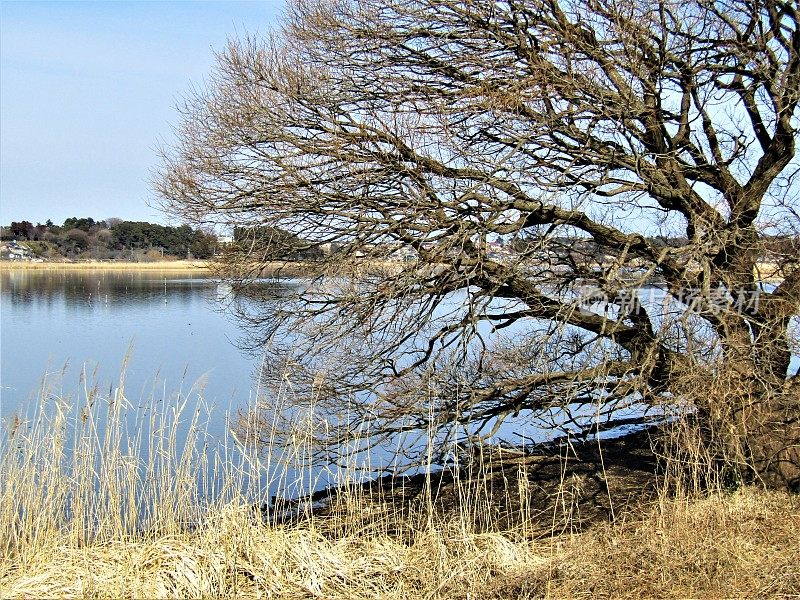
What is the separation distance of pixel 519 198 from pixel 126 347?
1171 centimetres

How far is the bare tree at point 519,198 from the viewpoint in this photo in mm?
6535

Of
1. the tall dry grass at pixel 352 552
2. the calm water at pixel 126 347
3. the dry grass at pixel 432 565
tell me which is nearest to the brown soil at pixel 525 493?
the tall dry grass at pixel 352 552

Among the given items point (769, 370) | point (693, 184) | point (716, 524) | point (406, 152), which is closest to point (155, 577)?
point (716, 524)

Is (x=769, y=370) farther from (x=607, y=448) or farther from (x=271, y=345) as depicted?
(x=271, y=345)

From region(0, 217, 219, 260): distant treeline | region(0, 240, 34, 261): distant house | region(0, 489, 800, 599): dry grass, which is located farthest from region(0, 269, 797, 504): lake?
region(0, 240, 34, 261): distant house

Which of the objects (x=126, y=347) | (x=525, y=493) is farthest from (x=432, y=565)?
(x=126, y=347)

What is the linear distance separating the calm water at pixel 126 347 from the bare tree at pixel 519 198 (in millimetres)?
1585

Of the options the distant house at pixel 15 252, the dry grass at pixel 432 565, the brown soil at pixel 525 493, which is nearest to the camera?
the dry grass at pixel 432 565

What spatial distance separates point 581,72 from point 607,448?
5.06m

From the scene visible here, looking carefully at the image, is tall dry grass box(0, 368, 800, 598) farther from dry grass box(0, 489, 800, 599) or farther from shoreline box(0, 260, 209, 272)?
shoreline box(0, 260, 209, 272)

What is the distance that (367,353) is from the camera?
812 cm

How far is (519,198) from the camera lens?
23.2ft

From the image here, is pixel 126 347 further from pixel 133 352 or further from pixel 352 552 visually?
pixel 352 552

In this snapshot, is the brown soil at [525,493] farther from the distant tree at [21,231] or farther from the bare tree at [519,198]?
the distant tree at [21,231]
